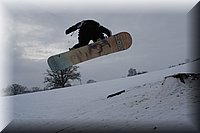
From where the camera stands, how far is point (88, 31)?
5176mm

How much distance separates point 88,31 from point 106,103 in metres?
1.39

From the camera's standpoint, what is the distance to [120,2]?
4758 millimetres

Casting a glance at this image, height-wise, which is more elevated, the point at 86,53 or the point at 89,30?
the point at 89,30

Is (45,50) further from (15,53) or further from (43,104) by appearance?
A: (43,104)

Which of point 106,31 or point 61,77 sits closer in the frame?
point 106,31

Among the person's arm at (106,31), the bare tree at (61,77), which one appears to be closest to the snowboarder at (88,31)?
the person's arm at (106,31)

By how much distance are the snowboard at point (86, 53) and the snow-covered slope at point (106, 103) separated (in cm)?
49

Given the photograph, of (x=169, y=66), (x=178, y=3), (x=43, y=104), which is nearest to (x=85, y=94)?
(x=43, y=104)

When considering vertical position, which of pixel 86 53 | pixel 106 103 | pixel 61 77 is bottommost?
pixel 106 103

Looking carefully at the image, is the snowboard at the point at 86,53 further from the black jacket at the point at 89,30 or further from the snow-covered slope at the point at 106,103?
the snow-covered slope at the point at 106,103

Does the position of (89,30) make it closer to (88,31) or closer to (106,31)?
(88,31)

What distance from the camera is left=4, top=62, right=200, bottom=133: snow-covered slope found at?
5.16 metres

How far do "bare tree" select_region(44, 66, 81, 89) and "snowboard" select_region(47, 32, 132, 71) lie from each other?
78 mm

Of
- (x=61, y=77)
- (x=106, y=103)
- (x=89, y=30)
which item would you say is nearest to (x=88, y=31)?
(x=89, y=30)
